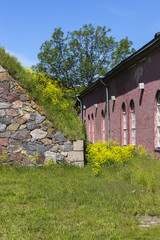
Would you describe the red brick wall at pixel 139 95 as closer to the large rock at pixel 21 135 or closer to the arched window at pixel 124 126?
the arched window at pixel 124 126

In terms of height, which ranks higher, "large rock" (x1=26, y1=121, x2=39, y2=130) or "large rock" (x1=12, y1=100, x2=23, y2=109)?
"large rock" (x1=12, y1=100, x2=23, y2=109)

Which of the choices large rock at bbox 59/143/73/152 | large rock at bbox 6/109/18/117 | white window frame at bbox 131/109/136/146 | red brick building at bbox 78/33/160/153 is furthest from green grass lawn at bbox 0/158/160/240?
white window frame at bbox 131/109/136/146

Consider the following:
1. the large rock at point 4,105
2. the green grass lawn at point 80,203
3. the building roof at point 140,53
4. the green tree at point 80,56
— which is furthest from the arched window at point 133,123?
the green tree at point 80,56

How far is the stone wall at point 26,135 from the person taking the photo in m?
13.1

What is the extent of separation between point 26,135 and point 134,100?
573cm

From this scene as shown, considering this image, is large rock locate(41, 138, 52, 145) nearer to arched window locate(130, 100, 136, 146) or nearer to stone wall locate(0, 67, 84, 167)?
stone wall locate(0, 67, 84, 167)

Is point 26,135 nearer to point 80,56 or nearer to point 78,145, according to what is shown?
point 78,145

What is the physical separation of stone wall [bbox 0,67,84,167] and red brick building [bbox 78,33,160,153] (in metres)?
3.29

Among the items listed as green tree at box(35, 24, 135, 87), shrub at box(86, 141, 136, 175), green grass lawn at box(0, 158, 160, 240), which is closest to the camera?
green grass lawn at box(0, 158, 160, 240)

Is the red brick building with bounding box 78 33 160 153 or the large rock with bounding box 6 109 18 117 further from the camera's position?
the red brick building with bounding box 78 33 160 153

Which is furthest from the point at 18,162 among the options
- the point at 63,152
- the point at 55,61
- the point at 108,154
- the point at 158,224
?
the point at 55,61

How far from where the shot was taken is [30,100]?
13492mm

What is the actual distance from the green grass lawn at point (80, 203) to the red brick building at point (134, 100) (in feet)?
10.2

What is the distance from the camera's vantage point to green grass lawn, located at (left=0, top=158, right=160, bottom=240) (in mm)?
5383
